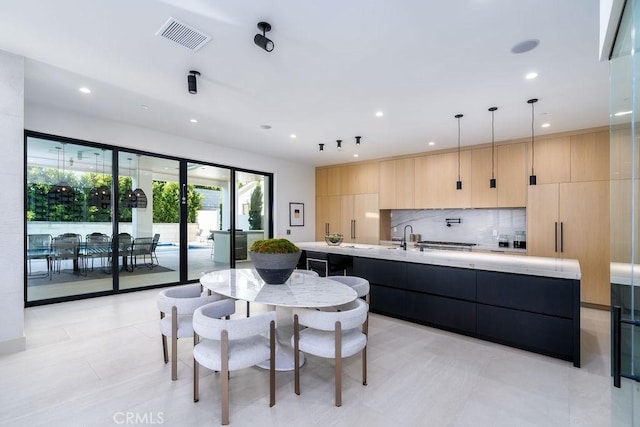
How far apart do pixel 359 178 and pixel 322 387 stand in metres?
5.59

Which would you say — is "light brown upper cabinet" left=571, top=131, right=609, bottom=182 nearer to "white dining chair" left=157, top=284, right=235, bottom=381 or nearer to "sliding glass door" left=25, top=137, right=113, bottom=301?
"white dining chair" left=157, top=284, right=235, bottom=381

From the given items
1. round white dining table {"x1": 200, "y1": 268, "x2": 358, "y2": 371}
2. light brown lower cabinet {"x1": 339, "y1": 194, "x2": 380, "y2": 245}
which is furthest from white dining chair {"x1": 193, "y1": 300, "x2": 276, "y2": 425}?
light brown lower cabinet {"x1": 339, "y1": 194, "x2": 380, "y2": 245}

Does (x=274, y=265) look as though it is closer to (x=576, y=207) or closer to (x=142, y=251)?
(x=142, y=251)

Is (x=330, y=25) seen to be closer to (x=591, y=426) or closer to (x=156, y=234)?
(x=591, y=426)

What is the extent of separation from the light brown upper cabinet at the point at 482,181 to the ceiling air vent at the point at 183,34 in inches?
198

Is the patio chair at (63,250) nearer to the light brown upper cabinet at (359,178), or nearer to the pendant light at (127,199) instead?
the pendant light at (127,199)

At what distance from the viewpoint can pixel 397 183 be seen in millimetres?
6711

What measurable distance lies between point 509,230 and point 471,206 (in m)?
0.79

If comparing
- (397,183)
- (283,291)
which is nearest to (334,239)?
(397,183)

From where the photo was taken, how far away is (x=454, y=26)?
2.32 meters

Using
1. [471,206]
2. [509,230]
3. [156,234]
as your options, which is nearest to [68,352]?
[156,234]

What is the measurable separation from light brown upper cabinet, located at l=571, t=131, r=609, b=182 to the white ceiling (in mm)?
284

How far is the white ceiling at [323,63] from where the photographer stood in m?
2.19

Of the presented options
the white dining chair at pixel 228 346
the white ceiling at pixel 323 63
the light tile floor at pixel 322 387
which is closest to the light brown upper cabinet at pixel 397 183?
the white ceiling at pixel 323 63
